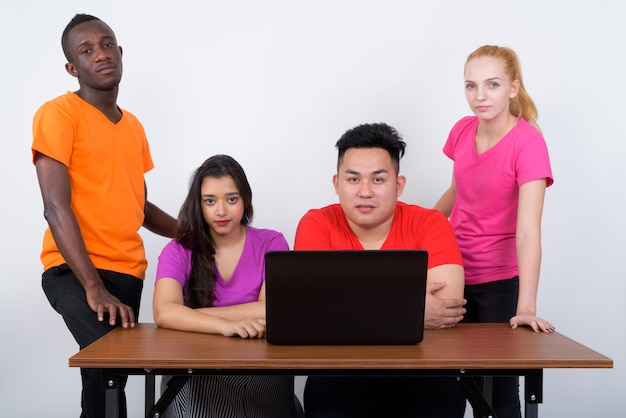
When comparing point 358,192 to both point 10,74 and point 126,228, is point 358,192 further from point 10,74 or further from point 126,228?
point 10,74

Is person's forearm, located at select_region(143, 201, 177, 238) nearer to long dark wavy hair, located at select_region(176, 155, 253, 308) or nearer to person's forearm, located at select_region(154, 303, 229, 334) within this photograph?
long dark wavy hair, located at select_region(176, 155, 253, 308)

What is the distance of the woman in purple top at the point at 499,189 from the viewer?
2.52m

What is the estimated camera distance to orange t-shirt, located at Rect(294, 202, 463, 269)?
7.98 ft

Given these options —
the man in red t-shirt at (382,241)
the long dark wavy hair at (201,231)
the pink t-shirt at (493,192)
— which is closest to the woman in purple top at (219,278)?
the long dark wavy hair at (201,231)

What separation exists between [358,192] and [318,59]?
5.08 feet

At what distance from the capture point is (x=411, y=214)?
101 inches

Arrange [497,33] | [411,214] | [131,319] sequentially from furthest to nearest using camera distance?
[497,33] < [411,214] < [131,319]

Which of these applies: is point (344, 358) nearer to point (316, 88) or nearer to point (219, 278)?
point (219, 278)

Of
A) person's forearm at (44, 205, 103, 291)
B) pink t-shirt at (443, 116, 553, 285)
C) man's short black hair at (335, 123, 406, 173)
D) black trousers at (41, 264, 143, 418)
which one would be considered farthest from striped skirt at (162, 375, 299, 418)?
pink t-shirt at (443, 116, 553, 285)

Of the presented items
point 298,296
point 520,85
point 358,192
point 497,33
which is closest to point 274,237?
point 358,192

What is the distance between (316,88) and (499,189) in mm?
1449

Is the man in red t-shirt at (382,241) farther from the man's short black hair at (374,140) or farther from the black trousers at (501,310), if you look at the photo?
the black trousers at (501,310)

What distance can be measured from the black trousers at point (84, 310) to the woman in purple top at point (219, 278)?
0.81 ft

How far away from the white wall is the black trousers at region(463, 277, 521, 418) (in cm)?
118
